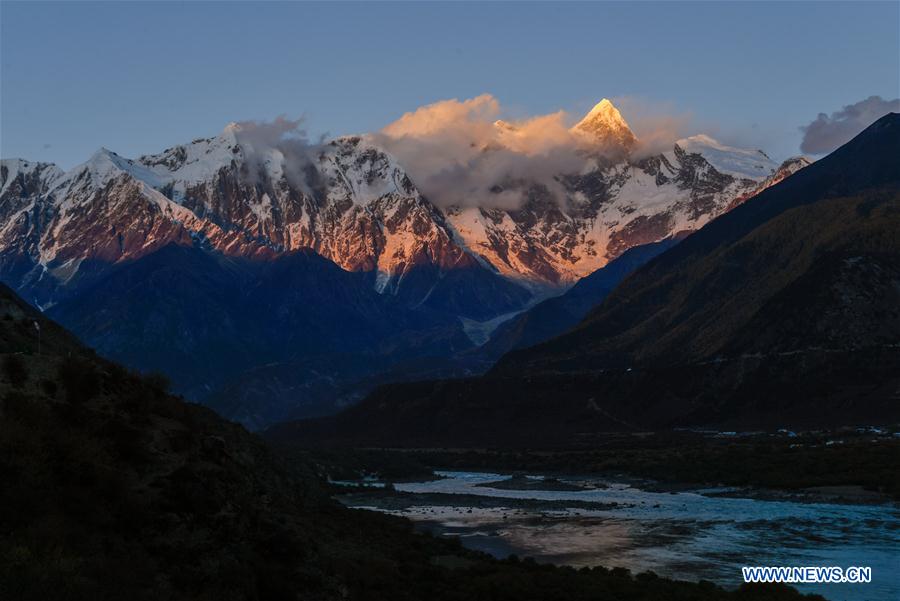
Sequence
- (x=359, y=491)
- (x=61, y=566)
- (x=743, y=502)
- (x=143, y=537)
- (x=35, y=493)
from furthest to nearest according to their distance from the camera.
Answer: (x=359, y=491) → (x=743, y=502) → (x=143, y=537) → (x=35, y=493) → (x=61, y=566)

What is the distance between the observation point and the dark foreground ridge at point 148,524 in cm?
3988

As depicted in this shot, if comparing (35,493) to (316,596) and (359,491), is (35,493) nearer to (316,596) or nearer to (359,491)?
(316,596)

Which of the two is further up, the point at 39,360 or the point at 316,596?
the point at 39,360

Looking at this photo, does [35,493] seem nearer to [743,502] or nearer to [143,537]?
[143,537]

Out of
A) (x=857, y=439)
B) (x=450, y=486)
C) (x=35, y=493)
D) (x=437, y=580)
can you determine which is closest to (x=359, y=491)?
(x=450, y=486)

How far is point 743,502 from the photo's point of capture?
127125 millimetres

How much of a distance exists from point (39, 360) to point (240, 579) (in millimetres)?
15123

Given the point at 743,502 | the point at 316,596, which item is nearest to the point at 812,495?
the point at 743,502

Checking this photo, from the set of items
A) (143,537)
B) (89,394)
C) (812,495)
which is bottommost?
(812,495)

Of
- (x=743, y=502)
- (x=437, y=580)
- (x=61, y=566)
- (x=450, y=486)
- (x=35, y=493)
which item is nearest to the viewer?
(x=61, y=566)

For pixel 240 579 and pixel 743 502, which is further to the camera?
pixel 743 502

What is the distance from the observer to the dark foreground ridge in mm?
39875

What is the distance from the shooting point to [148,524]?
45812 mm

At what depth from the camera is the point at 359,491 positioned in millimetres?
157250
